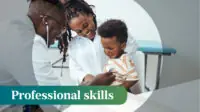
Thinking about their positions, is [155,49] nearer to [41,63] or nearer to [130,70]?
[130,70]

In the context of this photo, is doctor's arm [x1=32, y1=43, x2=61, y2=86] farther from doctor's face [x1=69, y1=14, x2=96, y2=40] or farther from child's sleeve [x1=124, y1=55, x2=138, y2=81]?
child's sleeve [x1=124, y1=55, x2=138, y2=81]

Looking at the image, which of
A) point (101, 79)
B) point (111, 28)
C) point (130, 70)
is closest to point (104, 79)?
point (101, 79)

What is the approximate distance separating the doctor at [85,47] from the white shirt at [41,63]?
0.36 feet

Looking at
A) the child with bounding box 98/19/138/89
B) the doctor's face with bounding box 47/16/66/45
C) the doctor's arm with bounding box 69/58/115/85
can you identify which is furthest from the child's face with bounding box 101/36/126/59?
the doctor's face with bounding box 47/16/66/45

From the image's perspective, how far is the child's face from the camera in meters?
1.24

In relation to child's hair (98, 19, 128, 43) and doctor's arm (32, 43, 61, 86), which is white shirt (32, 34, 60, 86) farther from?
child's hair (98, 19, 128, 43)

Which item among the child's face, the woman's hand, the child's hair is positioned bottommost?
the woman's hand

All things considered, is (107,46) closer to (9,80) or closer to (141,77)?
(141,77)

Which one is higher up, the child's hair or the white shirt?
the child's hair

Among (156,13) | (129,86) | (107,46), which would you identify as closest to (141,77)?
(129,86)

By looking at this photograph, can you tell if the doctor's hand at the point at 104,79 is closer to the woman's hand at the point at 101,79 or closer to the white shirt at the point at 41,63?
the woman's hand at the point at 101,79

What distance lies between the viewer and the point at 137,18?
1253 mm

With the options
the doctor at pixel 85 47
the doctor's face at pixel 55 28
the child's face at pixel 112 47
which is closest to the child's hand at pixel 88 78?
the doctor at pixel 85 47

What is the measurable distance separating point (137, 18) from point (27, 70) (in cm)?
63
